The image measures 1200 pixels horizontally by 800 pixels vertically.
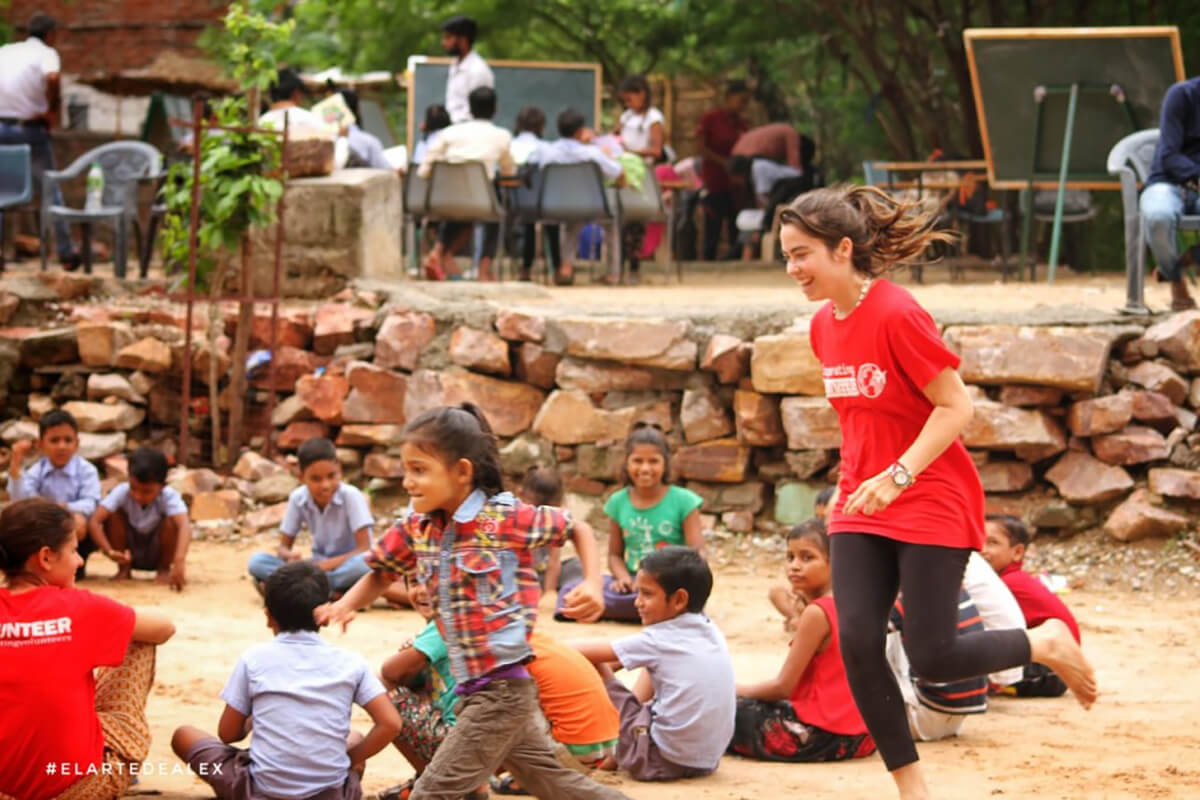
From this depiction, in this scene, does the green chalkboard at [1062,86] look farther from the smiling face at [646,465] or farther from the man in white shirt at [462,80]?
the smiling face at [646,465]

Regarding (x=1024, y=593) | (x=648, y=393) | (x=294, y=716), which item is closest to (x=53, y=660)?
(x=294, y=716)

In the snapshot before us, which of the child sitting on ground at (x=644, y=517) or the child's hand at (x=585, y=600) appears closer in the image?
the child's hand at (x=585, y=600)

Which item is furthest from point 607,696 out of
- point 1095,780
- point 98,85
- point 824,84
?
point 824,84

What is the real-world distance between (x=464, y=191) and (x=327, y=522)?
3.78 m

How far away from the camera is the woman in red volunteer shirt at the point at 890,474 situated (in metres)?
3.61

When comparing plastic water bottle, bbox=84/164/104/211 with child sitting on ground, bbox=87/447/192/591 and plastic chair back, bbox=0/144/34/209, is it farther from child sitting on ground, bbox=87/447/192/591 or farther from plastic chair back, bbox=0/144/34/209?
child sitting on ground, bbox=87/447/192/591

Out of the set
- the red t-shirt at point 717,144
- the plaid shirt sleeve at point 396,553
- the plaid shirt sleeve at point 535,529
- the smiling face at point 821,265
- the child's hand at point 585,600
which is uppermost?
the red t-shirt at point 717,144

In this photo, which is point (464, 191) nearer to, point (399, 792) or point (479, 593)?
point (399, 792)

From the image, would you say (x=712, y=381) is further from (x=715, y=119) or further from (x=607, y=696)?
(x=715, y=119)

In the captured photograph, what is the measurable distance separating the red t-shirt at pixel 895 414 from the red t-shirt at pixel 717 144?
11.8 meters

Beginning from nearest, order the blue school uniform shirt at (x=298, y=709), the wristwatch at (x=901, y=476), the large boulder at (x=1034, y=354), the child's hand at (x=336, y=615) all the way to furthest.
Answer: the wristwatch at (x=901, y=476) → the child's hand at (x=336, y=615) → the blue school uniform shirt at (x=298, y=709) → the large boulder at (x=1034, y=354)

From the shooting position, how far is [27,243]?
12961mm

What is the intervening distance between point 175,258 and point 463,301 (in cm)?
175

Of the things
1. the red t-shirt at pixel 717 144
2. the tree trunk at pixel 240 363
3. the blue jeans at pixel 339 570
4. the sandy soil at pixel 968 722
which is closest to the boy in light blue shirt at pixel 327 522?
the blue jeans at pixel 339 570
